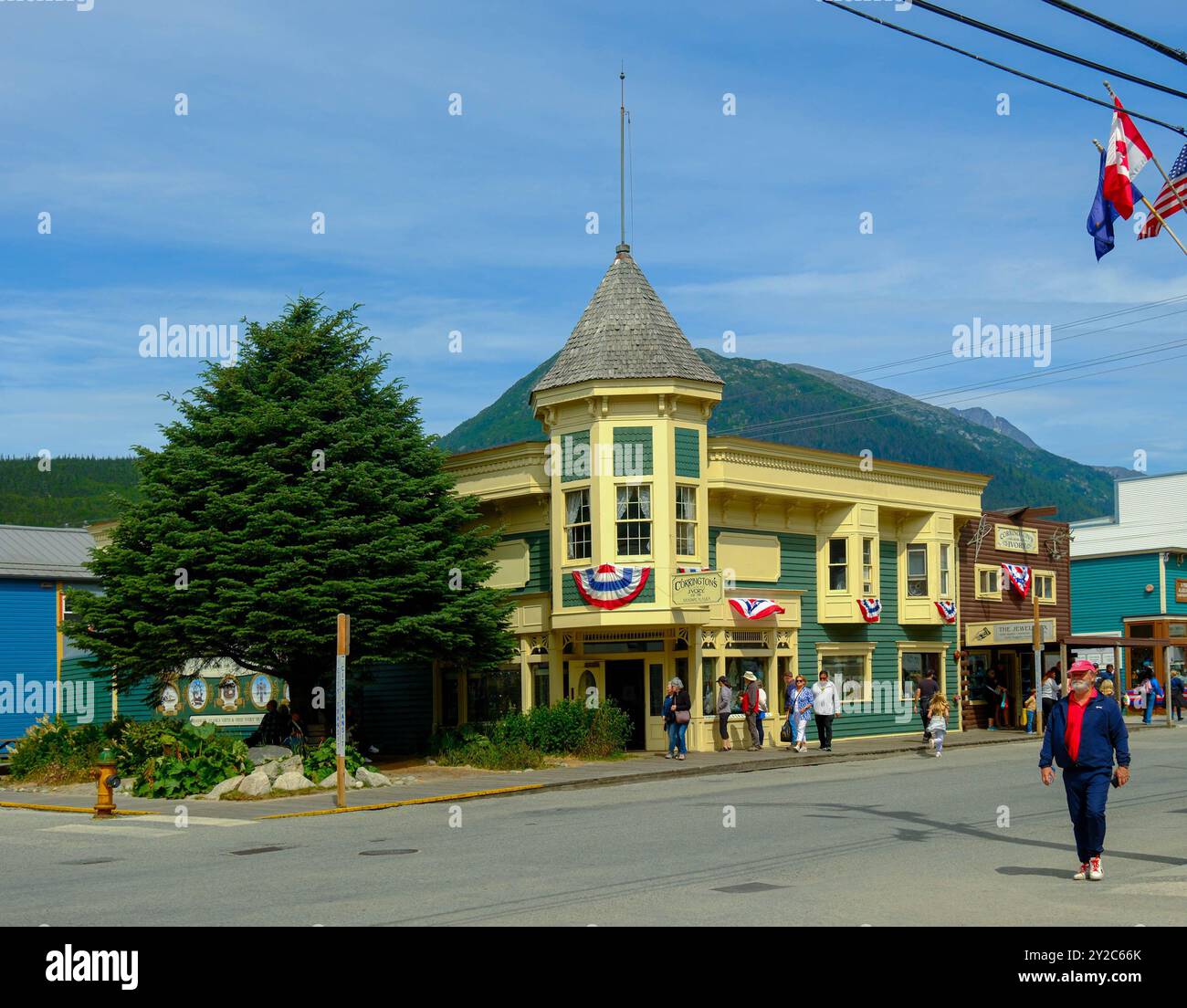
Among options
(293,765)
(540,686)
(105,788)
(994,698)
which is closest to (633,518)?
(540,686)

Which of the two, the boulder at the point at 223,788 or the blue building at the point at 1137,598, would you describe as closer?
the boulder at the point at 223,788

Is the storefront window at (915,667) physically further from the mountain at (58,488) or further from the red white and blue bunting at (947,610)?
the mountain at (58,488)

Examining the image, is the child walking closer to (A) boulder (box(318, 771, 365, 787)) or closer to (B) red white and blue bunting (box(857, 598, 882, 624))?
(B) red white and blue bunting (box(857, 598, 882, 624))

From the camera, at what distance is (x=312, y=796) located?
78.8 ft

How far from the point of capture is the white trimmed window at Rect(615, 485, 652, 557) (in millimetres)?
32594

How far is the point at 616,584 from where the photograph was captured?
32250 mm

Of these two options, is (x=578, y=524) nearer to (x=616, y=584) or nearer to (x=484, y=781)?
(x=616, y=584)

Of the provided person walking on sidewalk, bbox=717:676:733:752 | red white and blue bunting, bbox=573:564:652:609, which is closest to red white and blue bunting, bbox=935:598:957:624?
person walking on sidewalk, bbox=717:676:733:752

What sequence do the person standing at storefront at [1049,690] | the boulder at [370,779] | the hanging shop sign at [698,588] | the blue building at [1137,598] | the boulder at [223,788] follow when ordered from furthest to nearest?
the blue building at [1137,598], the person standing at storefront at [1049,690], the hanging shop sign at [698,588], the boulder at [370,779], the boulder at [223,788]

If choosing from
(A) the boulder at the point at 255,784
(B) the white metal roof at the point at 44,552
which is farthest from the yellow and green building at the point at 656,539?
(B) the white metal roof at the point at 44,552

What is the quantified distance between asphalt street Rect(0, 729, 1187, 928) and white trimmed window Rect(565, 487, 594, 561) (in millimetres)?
10156

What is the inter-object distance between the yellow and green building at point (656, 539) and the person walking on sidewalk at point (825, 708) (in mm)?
2109

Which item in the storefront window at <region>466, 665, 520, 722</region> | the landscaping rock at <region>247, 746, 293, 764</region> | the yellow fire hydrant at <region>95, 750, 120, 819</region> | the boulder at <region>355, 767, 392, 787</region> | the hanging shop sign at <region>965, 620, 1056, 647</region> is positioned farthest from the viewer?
the hanging shop sign at <region>965, 620, 1056, 647</region>

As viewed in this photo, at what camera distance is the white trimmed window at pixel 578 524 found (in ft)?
109
